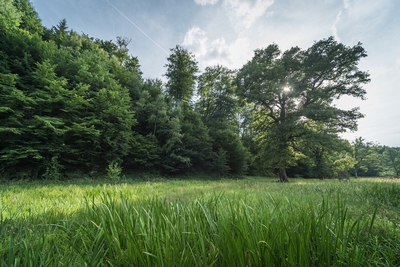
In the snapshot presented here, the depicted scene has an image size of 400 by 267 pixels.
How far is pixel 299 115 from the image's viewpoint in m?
14.6

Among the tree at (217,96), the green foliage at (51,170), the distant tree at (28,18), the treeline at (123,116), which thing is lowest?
the green foliage at (51,170)

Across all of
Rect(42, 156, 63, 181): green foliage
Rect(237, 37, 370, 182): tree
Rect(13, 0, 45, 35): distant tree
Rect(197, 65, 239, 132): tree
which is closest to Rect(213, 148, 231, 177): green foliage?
Rect(237, 37, 370, 182): tree

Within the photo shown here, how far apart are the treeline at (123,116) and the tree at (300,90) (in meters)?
0.09

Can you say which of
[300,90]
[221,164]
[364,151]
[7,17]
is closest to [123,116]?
[221,164]

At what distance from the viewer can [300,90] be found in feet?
49.3

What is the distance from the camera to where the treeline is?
11039 mm

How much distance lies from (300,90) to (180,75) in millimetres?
16685

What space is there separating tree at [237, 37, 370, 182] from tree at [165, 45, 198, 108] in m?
10.1

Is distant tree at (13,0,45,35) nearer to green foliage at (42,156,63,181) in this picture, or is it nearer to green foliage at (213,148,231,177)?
green foliage at (42,156,63,181)

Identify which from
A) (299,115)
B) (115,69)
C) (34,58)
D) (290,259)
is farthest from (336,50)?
(34,58)

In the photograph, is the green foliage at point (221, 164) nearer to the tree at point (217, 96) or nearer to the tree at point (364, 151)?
the tree at point (217, 96)

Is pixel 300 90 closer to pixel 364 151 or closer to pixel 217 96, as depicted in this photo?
pixel 217 96

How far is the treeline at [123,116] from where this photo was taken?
1104 centimetres

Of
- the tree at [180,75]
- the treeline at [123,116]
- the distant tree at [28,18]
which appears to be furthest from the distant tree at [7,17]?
the tree at [180,75]
